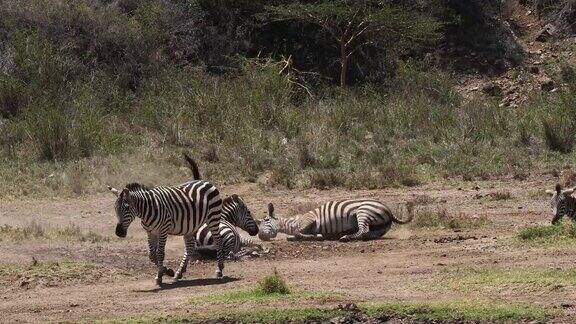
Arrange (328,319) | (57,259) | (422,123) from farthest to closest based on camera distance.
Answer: (422,123) < (57,259) < (328,319)

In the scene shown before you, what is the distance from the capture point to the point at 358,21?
30.1 metres

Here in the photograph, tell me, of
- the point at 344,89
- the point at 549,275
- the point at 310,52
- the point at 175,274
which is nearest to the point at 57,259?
the point at 175,274

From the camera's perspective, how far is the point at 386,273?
535 inches

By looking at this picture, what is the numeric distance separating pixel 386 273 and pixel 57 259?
395cm

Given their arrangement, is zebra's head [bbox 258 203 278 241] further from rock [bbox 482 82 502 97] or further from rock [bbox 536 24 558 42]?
rock [bbox 536 24 558 42]

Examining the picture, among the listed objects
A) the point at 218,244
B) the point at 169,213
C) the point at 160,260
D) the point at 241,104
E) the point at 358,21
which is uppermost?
the point at 358,21

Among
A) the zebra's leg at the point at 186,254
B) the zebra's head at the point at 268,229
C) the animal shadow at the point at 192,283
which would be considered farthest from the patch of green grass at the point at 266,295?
the zebra's head at the point at 268,229

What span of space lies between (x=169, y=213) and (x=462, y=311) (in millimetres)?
3977

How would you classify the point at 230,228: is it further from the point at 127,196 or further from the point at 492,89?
the point at 492,89

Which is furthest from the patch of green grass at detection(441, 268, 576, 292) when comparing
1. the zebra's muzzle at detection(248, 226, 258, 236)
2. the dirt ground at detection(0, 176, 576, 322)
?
the zebra's muzzle at detection(248, 226, 258, 236)

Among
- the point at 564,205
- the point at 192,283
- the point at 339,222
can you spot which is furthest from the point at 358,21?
the point at 192,283

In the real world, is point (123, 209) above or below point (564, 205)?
above

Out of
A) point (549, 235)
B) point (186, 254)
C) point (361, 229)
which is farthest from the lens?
point (361, 229)

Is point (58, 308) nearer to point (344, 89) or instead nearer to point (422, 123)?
point (422, 123)
